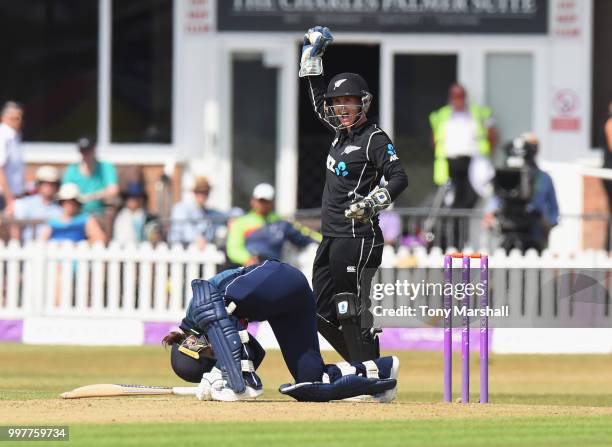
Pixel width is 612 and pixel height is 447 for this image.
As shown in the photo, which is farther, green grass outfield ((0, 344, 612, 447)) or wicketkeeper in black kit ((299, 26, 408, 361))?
wicketkeeper in black kit ((299, 26, 408, 361))

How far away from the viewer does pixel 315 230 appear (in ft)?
62.8

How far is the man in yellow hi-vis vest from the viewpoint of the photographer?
20.1 m

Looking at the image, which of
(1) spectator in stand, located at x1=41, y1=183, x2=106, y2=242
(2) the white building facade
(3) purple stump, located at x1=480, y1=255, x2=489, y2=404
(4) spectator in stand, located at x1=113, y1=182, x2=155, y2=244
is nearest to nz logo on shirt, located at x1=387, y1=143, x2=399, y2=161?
(3) purple stump, located at x1=480, y1=255, x2=489, y2=404

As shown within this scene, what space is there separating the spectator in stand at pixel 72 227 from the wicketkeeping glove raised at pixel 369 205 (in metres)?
7.66

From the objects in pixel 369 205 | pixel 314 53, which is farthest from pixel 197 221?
pixel 369 205

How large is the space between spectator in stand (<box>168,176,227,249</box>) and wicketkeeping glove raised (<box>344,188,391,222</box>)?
7.80 metres

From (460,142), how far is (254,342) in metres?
9.63

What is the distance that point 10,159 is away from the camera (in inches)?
766

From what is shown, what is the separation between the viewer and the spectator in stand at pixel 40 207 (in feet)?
62.1

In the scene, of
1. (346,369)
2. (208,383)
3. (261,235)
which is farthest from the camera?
(261,235)

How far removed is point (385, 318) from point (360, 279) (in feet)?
1.93

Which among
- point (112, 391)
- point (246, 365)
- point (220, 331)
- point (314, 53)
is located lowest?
point (112, 391)

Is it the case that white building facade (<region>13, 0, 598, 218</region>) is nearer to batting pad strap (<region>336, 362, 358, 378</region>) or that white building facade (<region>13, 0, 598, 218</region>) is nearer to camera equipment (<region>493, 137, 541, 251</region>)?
camera equipment (<region>493, 137, 541, 251</region>)

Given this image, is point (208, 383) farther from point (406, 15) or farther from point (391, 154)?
point (406, 15)
